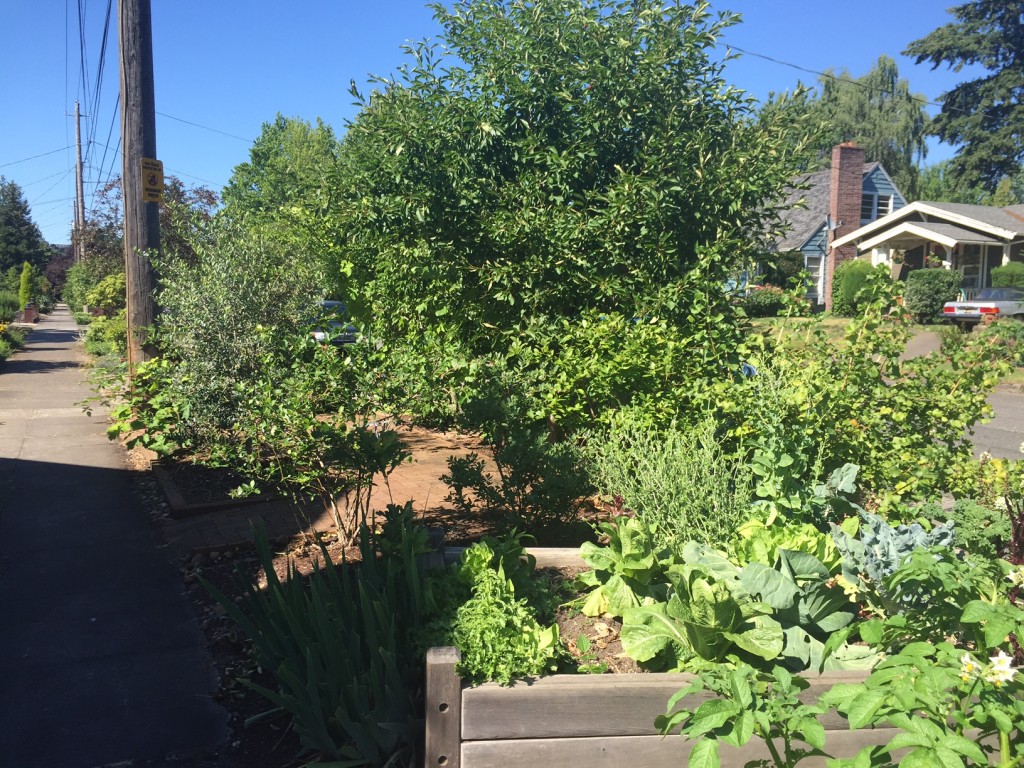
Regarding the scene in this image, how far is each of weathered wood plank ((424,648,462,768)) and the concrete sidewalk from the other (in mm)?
1137

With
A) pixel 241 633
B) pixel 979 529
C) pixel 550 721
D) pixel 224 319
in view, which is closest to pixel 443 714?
pixel 550 721

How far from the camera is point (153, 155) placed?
8.27 m

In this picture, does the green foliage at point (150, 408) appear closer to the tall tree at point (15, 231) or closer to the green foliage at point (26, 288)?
the green foliage at point (26, 288)

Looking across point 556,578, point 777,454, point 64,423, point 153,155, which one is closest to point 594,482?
point 556,578

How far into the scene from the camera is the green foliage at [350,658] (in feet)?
9.94

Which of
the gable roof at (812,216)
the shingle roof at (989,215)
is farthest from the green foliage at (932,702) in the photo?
the gable roof at (812,216)

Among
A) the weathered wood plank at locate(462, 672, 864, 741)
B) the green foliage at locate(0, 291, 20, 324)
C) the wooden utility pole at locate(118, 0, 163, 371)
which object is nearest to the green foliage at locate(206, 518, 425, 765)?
the weathered wood plank at locate(462, 672, 864, 741)

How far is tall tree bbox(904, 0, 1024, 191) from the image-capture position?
143ft

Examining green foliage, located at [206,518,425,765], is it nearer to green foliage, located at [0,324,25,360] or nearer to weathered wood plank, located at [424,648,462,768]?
weathered wood plank, located at [424,648,462,768]

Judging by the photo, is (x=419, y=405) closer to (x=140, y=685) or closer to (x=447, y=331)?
(x=447, y=331)

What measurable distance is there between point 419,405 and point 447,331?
59.3 inches

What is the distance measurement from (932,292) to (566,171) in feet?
87.1

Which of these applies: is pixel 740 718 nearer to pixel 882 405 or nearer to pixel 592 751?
pixel 592 751

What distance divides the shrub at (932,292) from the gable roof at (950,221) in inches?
205
